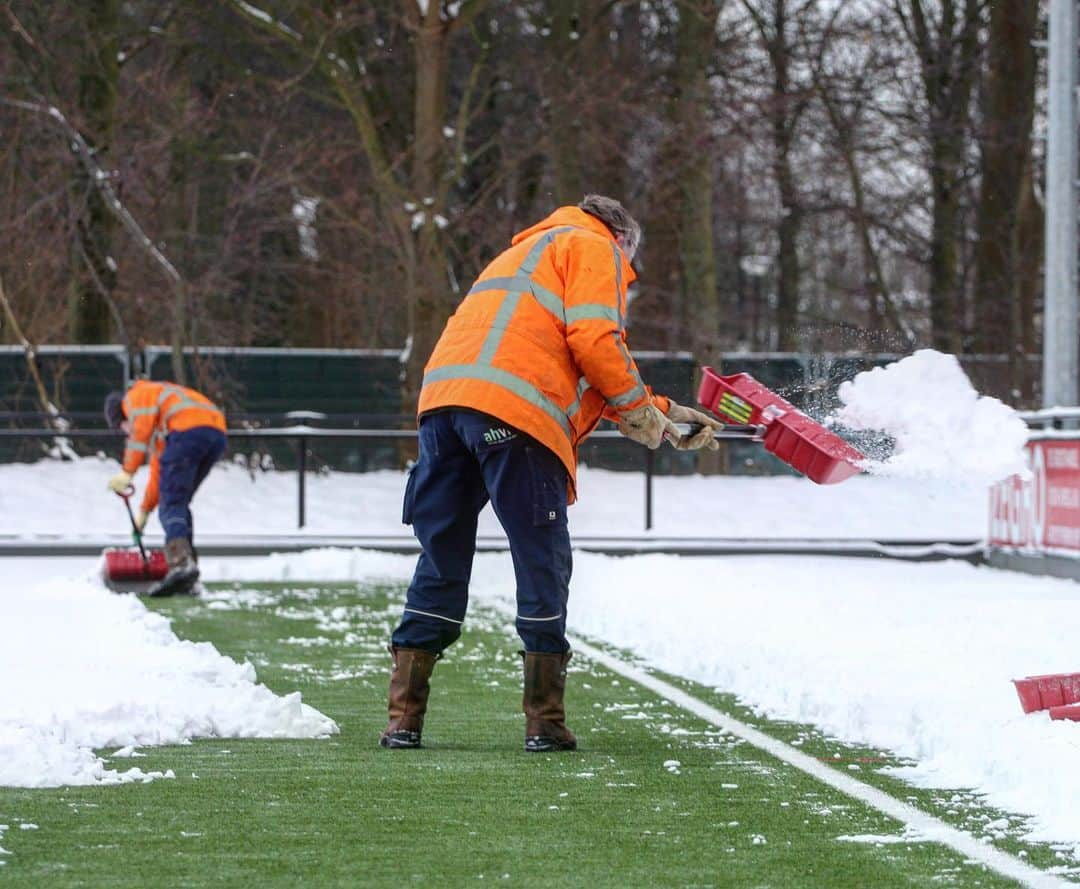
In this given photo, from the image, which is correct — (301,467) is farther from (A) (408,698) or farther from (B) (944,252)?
(B) (944,252)

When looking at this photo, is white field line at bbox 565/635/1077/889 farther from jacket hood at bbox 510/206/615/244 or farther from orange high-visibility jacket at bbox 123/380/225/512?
orange high-visibility jacket at bbox 123/380/225/512

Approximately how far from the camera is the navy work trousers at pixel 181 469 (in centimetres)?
1395

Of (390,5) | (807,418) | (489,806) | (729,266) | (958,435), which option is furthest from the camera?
(729,266)

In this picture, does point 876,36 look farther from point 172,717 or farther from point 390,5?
point 172,717

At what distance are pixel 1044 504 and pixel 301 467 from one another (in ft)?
25.5

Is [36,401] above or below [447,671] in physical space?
above

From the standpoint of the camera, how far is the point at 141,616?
1098cm

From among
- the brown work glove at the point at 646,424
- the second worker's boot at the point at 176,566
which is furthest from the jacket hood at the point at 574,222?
the second worker's boot at the point at 176,566

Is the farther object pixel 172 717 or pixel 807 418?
pixel 807 418

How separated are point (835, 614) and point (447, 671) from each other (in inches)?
99.4

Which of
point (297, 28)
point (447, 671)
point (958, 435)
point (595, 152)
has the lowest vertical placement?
point (447, 671)

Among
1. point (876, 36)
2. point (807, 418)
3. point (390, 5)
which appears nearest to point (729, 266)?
point (876, 36)

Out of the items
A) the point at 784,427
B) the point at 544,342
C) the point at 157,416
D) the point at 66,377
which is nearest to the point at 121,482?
the point at 157,416

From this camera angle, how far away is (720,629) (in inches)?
401
